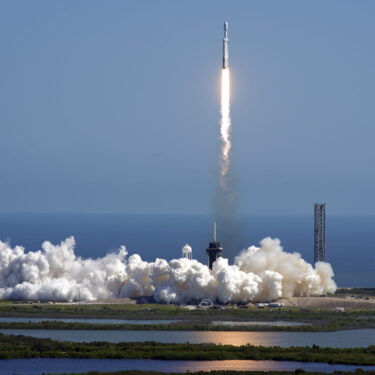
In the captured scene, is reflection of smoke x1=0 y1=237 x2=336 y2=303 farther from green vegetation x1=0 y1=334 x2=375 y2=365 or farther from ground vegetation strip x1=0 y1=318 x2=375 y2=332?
green vegetation x1=0 y1=334 x2=375 y2=365

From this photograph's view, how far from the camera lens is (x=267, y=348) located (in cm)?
10744

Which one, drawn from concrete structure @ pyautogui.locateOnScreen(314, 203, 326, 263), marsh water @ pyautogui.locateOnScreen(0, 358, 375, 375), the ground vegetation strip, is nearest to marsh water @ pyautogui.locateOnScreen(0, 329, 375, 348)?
the ground vegetation strip

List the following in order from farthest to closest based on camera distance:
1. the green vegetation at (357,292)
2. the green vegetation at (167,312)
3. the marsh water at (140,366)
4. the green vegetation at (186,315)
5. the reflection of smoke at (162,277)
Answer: the green vegetation at (357,292), the reflection of smoke at (162,277), the green vegetation at (167,312), the green vegetation at (186,315), the marsh water at (140,366)

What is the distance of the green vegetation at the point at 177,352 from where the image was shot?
341ft

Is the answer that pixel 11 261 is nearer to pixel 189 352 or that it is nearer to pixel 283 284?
pixel 283 284

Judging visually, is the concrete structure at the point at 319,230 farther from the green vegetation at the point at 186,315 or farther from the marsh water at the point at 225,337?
the marsh water at the point at 225,337

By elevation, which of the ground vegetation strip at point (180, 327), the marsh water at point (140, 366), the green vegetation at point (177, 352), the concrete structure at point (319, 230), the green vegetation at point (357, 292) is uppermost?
the concrete structure at point (319, 230)

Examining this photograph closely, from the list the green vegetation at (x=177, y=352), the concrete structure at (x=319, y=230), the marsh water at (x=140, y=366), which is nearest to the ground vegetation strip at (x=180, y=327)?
the green vegetation at (x=177, y=352)

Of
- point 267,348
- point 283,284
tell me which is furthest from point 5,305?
point 267,348

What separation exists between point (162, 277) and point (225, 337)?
2568 cm

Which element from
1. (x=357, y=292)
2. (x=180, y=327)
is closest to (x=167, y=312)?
(x=180, y=327)

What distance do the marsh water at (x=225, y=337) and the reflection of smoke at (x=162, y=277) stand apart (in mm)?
18314

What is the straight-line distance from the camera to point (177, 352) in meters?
105

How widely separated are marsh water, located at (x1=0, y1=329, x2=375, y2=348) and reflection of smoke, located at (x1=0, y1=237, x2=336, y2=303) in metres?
18.3
